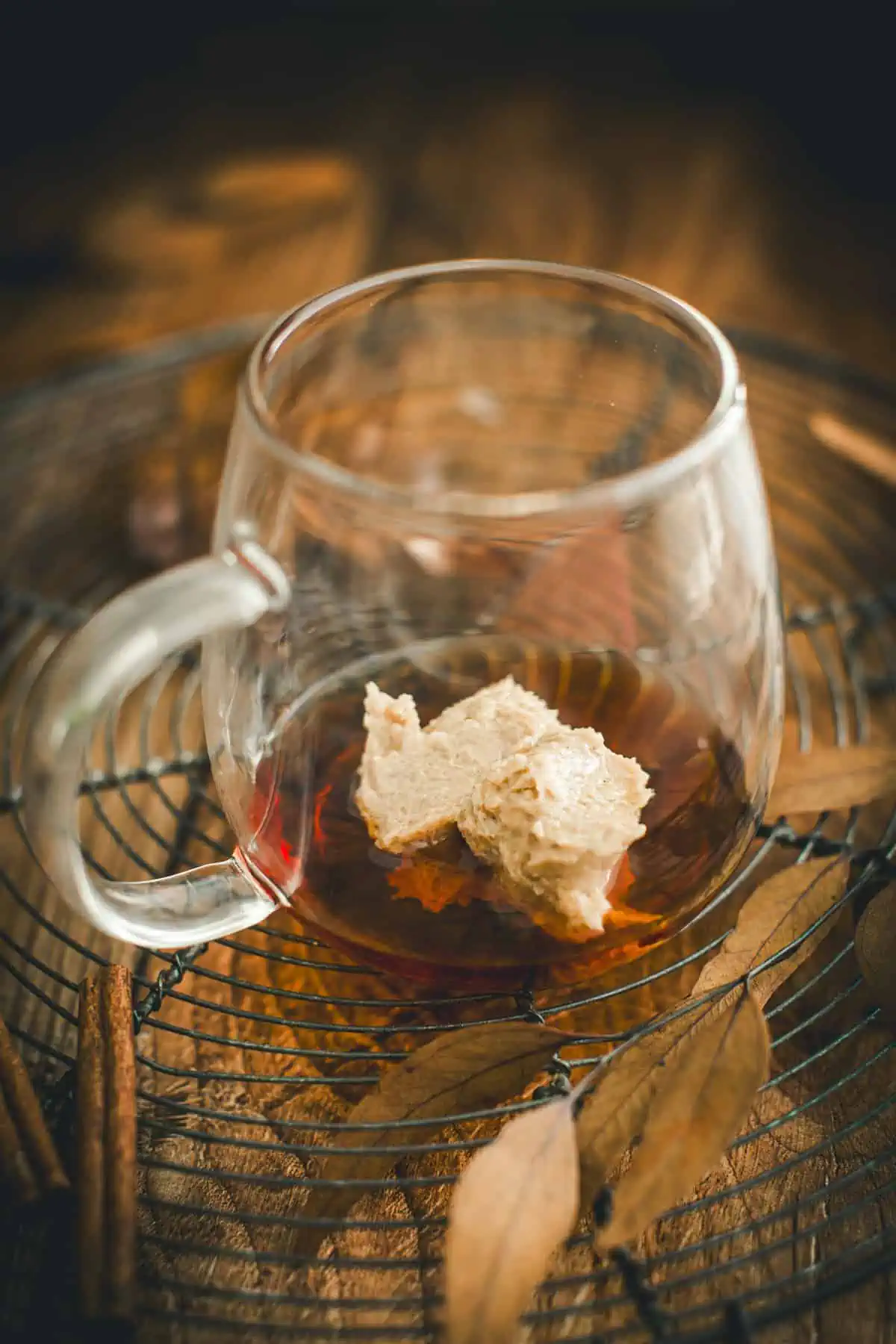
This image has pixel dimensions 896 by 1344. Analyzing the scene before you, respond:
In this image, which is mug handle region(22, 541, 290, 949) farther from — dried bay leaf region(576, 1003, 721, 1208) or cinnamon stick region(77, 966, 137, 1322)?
dried bay leaf region(576, 1003, 721, 1208)

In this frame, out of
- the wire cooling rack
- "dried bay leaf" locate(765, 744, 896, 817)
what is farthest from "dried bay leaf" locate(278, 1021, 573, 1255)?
"dried bay leaf" locate(765, 744, 896, 817)

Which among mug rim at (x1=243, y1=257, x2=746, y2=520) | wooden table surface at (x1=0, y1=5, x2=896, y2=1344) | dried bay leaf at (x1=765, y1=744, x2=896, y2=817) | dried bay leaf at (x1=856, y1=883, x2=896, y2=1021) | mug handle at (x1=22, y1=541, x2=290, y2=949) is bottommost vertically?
dried bay leaf at (x1=856, y1=883, x2=896, y2=1021)

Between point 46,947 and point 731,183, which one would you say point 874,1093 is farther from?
point 731,183

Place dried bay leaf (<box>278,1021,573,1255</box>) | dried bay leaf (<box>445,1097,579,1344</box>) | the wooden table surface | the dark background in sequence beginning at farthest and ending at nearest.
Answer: the dark background < the wooden table surface < dried bay leaf (<box>278,1021,573,1255</box>) < dried bay leaf (<box>445,1097,579,1344</box>)

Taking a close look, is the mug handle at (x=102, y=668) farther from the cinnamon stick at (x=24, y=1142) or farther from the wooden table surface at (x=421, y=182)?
the wooden table surface at (x=421, y=182)

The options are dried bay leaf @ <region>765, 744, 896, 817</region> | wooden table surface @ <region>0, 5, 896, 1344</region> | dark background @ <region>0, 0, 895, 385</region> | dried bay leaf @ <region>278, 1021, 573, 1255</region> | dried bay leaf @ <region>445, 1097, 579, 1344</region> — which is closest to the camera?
dried bay leaf @ <region>445, 1097, 579, 1344</region>

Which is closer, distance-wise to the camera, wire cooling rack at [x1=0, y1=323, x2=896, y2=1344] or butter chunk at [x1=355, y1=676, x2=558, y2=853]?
wire cooling rack at [x1=0, y1=323, x2=896, y2=1344]

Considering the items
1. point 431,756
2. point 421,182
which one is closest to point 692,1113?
point 431,756
